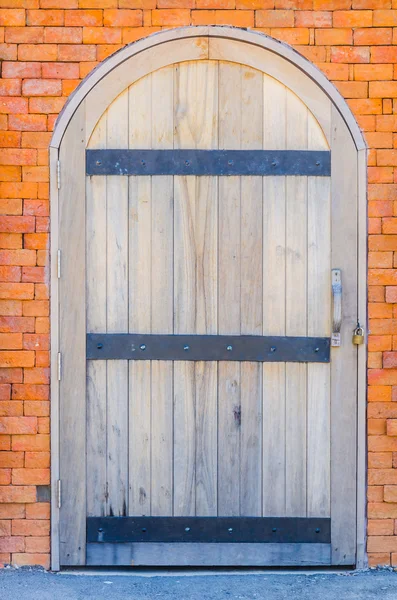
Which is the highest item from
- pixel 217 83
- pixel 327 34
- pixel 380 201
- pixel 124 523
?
pixel 327 34

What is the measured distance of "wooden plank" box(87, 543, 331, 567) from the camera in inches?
127

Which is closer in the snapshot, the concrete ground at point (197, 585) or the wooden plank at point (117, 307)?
the concrete ground at point (197, 585)

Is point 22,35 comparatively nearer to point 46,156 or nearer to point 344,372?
point 46,156

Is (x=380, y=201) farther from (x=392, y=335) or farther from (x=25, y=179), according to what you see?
(x=25, y=179)

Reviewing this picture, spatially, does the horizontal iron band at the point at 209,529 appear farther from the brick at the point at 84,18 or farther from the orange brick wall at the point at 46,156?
the brick at the point at 84,18

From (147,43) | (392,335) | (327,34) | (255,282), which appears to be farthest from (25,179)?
(392,335)

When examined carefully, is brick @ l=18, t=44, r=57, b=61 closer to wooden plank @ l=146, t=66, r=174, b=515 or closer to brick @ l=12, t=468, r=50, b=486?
wooden plank @ l=146, t=66, r=174, b=515

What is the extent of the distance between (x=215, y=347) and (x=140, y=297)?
438 millimetres

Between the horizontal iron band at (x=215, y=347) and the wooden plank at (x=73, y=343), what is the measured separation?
0.11m

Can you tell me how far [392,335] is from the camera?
10.5ft

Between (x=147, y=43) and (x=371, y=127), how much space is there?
115cm

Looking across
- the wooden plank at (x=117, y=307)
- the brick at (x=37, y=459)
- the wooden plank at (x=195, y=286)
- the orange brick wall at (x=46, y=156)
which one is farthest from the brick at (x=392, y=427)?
the brick at (x=37, y=459)

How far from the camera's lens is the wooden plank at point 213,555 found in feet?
10.6

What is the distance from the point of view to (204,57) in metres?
3.19
